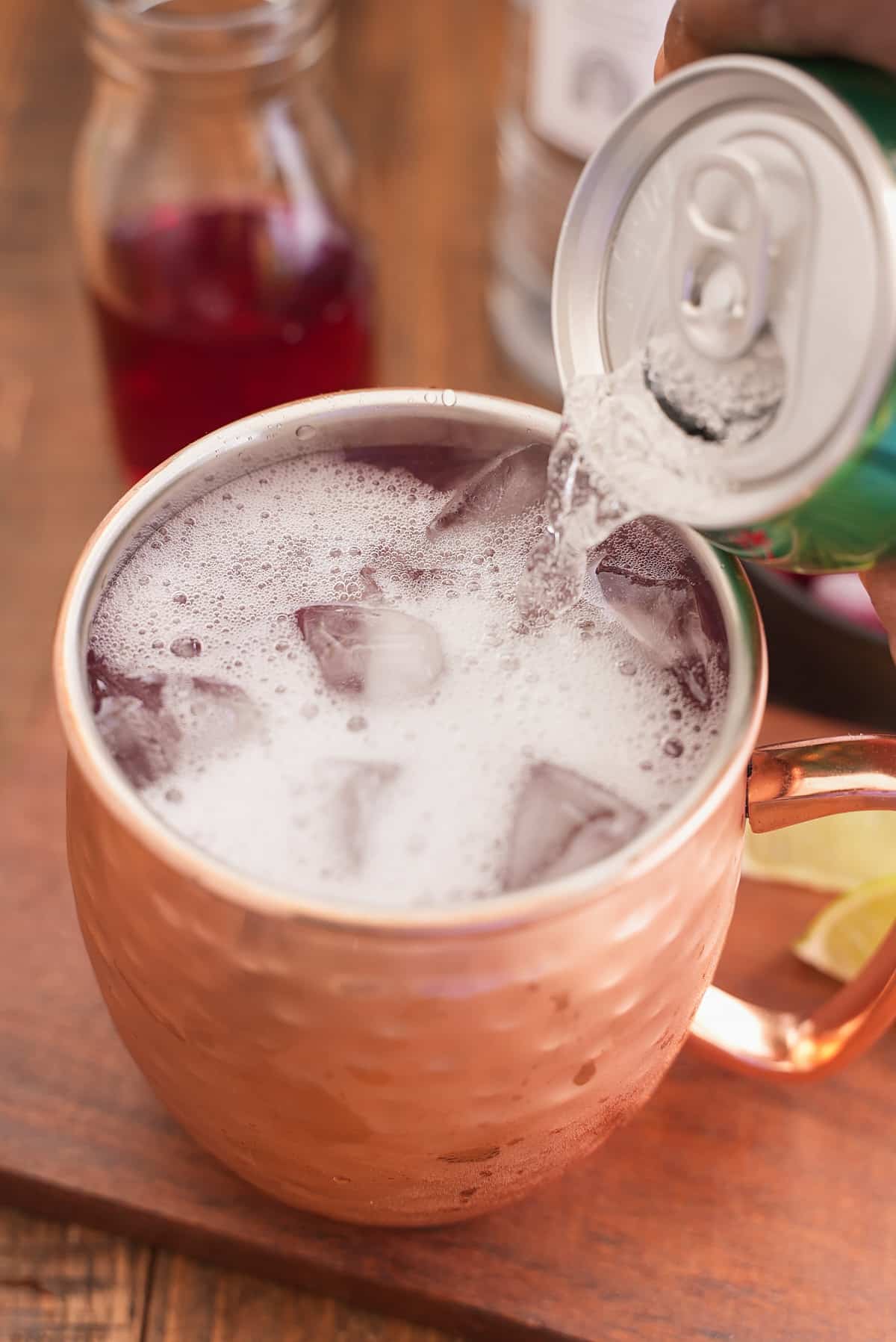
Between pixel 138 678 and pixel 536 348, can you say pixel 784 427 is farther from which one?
pixel 536 348

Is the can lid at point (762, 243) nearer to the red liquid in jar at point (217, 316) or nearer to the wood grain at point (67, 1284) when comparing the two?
the wood grain at point (67, 1284)

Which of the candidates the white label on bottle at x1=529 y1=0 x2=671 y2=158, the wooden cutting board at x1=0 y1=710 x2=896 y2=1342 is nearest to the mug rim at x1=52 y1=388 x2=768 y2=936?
the wooden cutting board at x1=0 y1=710 x2=896 y2=1342

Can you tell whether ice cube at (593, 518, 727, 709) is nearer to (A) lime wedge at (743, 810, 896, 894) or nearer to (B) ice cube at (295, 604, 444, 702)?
(B) ice cube at (295, 604, 444, 702)

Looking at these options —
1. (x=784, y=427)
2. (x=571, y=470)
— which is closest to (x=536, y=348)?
(x=571, y=470)

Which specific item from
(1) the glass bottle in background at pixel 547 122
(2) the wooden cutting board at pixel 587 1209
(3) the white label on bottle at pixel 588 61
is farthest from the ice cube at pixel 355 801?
(3) the white label on bottle at pixel 588 61

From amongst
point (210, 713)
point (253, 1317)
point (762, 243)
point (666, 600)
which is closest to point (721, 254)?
point (762, 243)

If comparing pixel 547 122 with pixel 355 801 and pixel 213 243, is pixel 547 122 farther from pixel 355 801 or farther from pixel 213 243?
pixel 355 801

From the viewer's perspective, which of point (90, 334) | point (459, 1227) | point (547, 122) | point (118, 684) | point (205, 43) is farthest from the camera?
point (90, 334)
